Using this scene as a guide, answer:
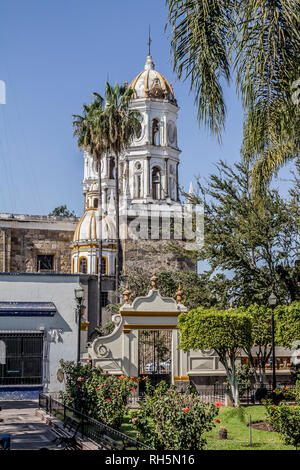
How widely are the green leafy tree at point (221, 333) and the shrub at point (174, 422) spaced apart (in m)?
8.63

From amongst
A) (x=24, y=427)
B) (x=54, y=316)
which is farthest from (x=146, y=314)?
(x=24, y=427)

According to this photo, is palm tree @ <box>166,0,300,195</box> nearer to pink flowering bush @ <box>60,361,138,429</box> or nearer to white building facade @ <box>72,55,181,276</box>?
pink flowering bush @ <box>60,361,138,429</box>

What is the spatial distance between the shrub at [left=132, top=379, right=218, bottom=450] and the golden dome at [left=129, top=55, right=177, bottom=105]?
133ft

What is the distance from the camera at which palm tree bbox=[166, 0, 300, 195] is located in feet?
35.3

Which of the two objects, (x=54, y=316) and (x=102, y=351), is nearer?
(x=102, y=351)

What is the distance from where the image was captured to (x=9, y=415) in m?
18.4

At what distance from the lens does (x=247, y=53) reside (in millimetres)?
11031

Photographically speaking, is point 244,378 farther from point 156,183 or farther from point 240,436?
point 156,183

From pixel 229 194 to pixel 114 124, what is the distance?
11.5m

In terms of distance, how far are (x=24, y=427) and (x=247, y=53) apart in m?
10.4

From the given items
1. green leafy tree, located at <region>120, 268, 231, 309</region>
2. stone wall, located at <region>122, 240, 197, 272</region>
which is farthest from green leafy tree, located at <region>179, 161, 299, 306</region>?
stone wall, located at <region>122, 240, 197, 272</region>

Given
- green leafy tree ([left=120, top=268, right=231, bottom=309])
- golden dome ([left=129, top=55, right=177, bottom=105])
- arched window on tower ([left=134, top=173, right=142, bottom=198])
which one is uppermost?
golden dome ([left=129, top=55, right=177, bottom=105])

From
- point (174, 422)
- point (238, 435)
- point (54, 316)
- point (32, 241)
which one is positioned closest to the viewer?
point (174, 422)

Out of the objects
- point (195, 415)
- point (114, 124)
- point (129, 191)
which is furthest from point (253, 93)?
point (129, 191)
